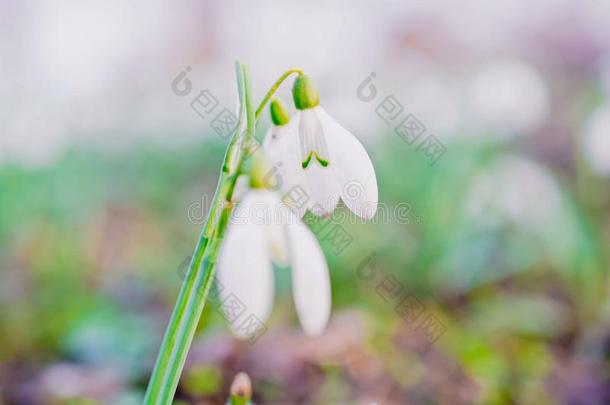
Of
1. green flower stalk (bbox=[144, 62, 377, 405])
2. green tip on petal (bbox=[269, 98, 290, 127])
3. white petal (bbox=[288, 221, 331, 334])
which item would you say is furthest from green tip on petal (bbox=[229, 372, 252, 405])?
green tip on petal (bbox=[269, 98, 290, 127])

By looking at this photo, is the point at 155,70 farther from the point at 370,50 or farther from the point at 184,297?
the point at 184,297

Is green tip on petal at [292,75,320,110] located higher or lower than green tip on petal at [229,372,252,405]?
higher

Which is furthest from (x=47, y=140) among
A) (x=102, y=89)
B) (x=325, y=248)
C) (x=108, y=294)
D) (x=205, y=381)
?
(x=205, y=381)

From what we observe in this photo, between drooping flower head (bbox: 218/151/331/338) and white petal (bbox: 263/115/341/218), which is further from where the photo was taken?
white petal (bbox: 263/115/341/218)

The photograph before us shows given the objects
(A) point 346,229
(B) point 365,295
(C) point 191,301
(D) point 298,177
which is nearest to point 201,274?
(C) point 191,301

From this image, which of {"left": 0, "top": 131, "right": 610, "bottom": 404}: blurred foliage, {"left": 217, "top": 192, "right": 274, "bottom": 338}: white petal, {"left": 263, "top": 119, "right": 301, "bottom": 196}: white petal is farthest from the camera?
{"left": 0, "top": 131, "right": 610, "bottom": 404}: blurred foliage

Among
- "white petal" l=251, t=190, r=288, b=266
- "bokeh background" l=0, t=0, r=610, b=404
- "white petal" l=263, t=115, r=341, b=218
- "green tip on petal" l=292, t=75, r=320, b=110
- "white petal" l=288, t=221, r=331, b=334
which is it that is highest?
"bokeh background" l=0, t=0, r=610, b=404

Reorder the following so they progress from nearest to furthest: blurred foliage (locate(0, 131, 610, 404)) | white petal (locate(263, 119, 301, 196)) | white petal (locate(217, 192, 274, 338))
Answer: white petal (locate(217, 192, 274, 338)) < white petal (locate(263, 119, 301, 196)) < blurred foliage (locate(0, 131, 610, 404))

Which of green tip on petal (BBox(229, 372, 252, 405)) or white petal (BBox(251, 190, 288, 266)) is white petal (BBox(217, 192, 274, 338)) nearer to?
white petal (BBox(251, 190, 288, 266))
